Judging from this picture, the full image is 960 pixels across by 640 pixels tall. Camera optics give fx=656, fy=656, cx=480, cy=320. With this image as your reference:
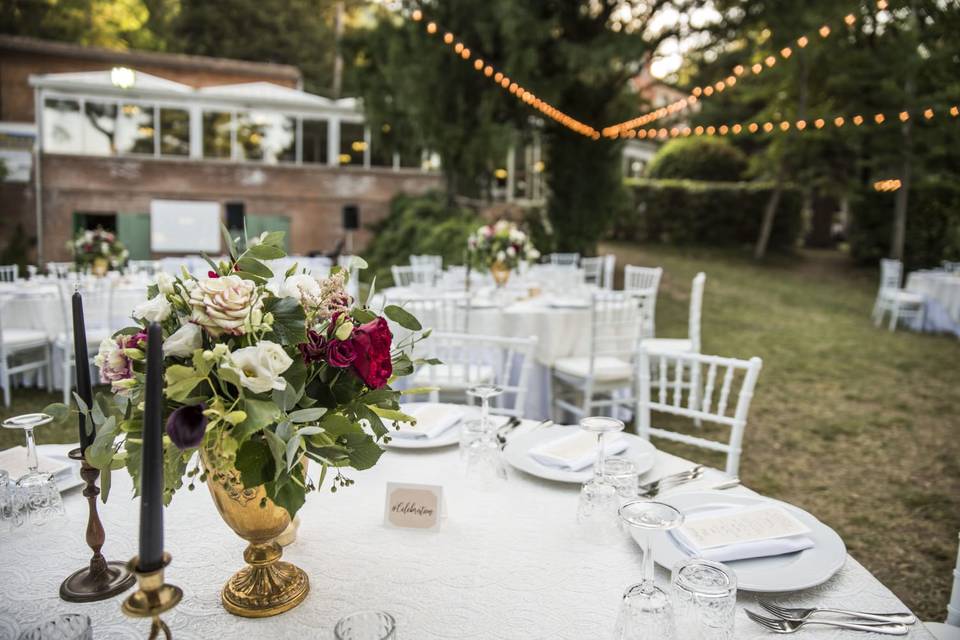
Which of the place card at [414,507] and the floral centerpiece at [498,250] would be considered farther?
the floral centerpiece at [498,250]

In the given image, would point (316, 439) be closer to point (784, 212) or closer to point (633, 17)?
point (633, 17)

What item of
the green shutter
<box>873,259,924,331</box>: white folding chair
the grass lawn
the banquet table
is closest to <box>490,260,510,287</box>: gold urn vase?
the grass lawn

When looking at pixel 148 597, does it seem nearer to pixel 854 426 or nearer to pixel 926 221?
pixel 854 426

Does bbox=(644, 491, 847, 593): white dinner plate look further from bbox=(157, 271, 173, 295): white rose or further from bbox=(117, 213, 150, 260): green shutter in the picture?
bbox=(117, 213, 150, 260): green shutter

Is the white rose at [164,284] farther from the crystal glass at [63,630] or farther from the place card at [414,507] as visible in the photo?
the place card at [414,507]

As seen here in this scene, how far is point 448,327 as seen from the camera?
15.5ft

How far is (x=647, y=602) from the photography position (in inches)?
41.0

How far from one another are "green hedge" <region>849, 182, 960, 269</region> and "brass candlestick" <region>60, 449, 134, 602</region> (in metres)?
→ 16.2

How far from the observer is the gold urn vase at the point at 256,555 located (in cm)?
113

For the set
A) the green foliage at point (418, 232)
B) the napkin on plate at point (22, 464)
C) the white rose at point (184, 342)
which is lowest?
the napkin on plate at point (22, 464)

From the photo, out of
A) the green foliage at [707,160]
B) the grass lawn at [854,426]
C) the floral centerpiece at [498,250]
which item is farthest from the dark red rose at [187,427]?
the green foliage at [707,160]

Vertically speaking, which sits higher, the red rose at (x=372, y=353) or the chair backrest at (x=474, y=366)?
the red rose at (x=372, y=353)

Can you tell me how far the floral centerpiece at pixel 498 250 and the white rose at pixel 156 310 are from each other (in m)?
4.69

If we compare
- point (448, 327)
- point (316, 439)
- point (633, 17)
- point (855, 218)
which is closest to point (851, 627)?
point (316, 439)
